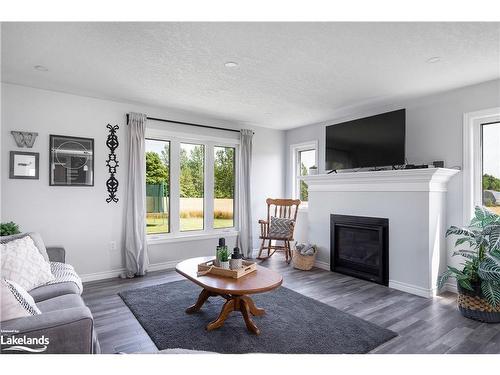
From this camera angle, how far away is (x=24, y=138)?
136 inches

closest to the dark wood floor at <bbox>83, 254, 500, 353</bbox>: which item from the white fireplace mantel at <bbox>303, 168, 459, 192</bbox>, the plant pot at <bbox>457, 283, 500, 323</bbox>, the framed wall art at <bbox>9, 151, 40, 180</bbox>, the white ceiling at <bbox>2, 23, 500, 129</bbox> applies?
the plant pot at <bbox>457, 283, 500, 323</bbox>

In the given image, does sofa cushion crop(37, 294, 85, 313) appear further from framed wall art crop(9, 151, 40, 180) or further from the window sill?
the window sill

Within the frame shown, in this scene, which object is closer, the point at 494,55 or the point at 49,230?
the point at 494,55

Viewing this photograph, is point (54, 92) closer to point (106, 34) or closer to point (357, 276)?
point (106, 34)

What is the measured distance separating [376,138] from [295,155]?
2.01 m

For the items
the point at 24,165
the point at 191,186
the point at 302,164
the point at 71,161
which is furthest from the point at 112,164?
the point at 302,164

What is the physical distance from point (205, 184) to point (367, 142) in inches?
101

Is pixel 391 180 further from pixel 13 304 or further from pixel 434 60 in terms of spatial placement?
pixel 13 304

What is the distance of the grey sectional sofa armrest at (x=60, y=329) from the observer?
139 centimetres

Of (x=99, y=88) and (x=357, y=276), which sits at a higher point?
(x=99, y=88)

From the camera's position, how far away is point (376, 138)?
400cm

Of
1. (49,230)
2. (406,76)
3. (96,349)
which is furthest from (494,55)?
(49,230)
